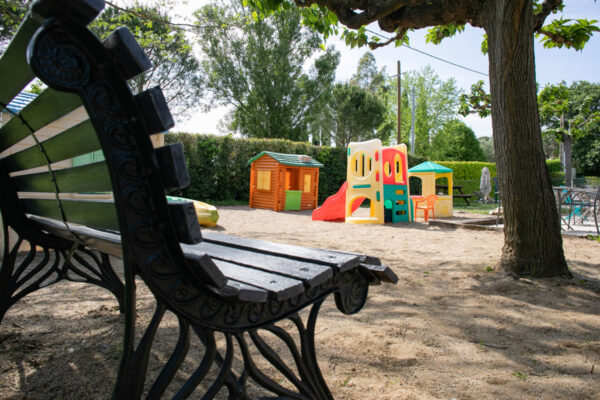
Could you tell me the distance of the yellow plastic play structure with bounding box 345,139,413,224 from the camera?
9.57 m

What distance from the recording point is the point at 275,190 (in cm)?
1382

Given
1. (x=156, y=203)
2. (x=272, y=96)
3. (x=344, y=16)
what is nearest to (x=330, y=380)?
(x=156, y=203)

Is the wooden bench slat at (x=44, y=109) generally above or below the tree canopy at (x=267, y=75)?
below

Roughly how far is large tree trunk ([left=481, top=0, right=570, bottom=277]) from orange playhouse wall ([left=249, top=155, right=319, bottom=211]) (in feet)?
34.1

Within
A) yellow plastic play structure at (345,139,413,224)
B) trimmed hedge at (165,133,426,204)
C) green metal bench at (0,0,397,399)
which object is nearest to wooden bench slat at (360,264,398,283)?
green metal bench at (0,0,397,399)

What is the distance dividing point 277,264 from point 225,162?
15010 mm

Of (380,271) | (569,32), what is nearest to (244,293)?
(380,271)

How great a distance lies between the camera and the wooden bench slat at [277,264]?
1221 mm

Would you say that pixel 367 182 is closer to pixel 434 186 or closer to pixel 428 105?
pixel 434 186

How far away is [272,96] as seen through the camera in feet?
107

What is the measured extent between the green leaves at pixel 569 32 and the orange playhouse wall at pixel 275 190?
9.95m

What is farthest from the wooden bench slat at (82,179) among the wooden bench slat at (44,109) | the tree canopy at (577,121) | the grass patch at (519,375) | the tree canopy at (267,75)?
the tree canopy at (267,75)

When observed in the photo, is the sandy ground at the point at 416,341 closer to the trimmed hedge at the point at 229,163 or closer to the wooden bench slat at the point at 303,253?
the wooden bench slat at the point at 303,253

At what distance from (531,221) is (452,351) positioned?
2163mm
